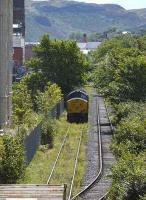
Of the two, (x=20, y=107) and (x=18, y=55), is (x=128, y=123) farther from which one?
(x=18, y=55)

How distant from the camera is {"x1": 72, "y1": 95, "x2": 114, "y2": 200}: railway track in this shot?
2572 cm

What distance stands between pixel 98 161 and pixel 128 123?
16.0 ft

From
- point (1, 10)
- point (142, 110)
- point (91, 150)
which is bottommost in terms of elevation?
point (91, 150)

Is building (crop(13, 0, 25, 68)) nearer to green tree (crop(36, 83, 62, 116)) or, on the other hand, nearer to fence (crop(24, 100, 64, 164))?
green tree (crop(36, 83, 62, 116))

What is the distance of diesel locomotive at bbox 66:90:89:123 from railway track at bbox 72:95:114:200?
1.30 metres

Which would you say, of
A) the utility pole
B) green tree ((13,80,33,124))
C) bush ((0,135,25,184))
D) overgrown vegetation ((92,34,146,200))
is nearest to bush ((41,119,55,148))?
green tree ((13,80,33,124))

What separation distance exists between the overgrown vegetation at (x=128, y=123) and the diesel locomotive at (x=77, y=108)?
224 cm

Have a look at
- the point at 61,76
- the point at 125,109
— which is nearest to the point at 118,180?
the point at 125,109

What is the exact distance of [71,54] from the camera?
6769 cm

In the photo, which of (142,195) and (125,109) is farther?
(125,109)

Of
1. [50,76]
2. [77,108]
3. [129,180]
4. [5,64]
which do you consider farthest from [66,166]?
[50,76]

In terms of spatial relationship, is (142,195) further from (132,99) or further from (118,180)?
A: (132,99)

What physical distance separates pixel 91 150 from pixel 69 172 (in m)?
7.81

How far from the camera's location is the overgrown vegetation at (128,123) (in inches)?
746
